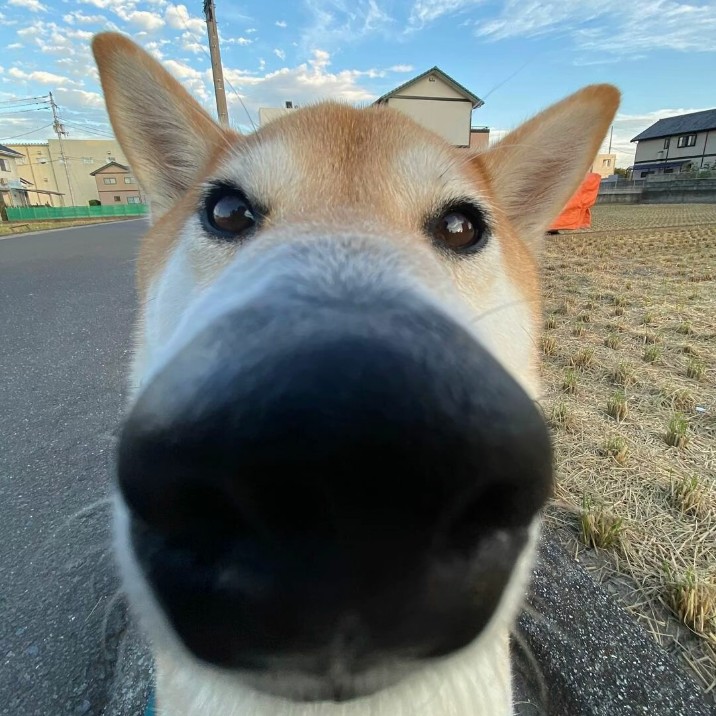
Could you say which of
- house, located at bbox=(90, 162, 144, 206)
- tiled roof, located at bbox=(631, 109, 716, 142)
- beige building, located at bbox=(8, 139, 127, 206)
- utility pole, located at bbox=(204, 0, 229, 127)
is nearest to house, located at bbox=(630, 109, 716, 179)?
tiled roof, located at bbox=(631, 109, 716, 142)

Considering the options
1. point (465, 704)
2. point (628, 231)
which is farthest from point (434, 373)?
point (628, 231)

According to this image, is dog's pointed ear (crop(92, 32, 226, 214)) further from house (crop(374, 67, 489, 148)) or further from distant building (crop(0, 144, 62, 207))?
distant building (crop(0, 144, 62, 207))

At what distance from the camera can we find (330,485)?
551 mm

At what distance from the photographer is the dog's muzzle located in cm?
56

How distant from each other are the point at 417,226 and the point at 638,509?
2.17 m

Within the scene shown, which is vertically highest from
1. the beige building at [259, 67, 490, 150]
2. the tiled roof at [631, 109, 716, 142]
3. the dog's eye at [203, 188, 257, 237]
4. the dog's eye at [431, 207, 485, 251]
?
the tiled roof at [631, 109, 716, 142]

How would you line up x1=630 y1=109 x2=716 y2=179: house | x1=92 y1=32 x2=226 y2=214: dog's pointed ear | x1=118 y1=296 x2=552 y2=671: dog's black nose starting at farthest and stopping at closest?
x1=630 y1=109 x2=716 y2=179: house < x1=92 y1=32 x2=226 y2=214: dog's pointed ear < x1=118 y1=296 x2=552 y2=671: dog's black nose

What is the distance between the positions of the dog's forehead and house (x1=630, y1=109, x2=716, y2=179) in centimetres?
7059

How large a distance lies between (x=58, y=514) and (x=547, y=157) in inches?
132

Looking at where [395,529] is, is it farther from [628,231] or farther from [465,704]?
[628,231]

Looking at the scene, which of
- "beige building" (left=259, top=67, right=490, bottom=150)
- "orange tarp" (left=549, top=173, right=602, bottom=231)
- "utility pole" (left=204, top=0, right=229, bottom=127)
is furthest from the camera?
"orange tarp" (left=549, top=173, right=602, bottom=231)

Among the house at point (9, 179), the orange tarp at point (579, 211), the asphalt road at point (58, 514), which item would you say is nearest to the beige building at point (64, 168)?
the house at point (9, 179)

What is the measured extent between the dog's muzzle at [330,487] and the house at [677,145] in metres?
72.0

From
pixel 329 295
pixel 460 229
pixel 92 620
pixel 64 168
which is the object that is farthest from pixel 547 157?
pixel 64 168
